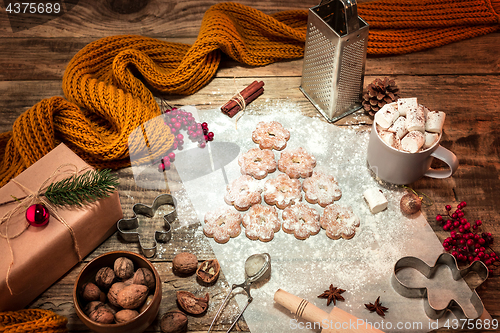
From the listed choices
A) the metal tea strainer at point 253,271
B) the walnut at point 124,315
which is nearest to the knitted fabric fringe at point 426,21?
the metal tea strainer at point 253,271

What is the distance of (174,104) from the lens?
2137 mm

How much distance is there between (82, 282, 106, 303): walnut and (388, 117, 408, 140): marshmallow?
1.26 meters

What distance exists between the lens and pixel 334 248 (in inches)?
68.3

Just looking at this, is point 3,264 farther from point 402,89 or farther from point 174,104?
point 402,89

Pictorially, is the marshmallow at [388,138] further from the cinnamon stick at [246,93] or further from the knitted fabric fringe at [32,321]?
the knitted fabric fringe at [32,321]

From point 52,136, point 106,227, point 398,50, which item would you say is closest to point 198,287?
point 106,227

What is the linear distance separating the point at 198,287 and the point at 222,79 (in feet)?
3.50

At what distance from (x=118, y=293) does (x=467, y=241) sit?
4.33 feet

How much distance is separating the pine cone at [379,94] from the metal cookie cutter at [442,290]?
0.75 metres

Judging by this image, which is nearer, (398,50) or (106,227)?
(106,227)

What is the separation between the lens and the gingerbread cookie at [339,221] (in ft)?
5.71

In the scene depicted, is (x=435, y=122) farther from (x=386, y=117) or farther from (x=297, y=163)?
(x=297, y=163)

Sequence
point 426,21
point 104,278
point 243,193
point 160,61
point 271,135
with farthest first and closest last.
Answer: point 426,21, point 160,61, point 271,135, point 243,193, point 104,278

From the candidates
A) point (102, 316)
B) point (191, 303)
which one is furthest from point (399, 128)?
point (102, 316)
